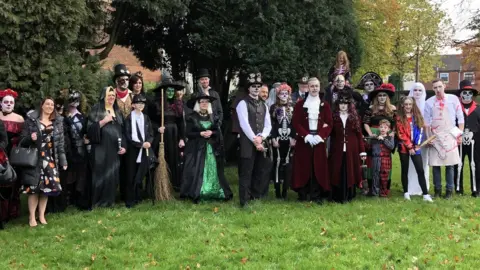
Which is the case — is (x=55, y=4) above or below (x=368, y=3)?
below

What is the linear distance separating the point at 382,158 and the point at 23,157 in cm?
573

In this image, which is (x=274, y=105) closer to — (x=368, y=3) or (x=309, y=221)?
(x=309, y=221)

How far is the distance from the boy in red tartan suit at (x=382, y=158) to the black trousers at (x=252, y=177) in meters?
1.90

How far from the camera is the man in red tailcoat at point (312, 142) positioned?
25.3 ft

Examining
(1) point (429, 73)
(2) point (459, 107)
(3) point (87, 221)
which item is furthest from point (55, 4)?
(1) point (429, 73)

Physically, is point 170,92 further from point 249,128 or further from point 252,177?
point 252,177

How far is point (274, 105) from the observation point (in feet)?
28.0

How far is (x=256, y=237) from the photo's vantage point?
240 inches

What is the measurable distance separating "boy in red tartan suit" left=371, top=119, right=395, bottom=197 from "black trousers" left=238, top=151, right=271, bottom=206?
1.90m

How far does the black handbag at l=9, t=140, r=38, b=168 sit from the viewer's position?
6559 mm

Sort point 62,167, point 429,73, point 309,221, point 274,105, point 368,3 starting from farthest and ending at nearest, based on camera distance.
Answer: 1. point 429,73
2. point 368,3
3. point 274,105
4. point 62,167
5. point 309,221

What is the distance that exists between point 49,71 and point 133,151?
1997 mm

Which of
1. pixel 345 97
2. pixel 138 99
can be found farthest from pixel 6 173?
pixel 345 97

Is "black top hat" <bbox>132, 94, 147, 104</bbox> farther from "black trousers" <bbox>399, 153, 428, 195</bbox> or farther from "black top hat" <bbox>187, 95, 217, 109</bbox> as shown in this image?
"black trousers" <bbox>399, 153, 428, 195</bbox>
